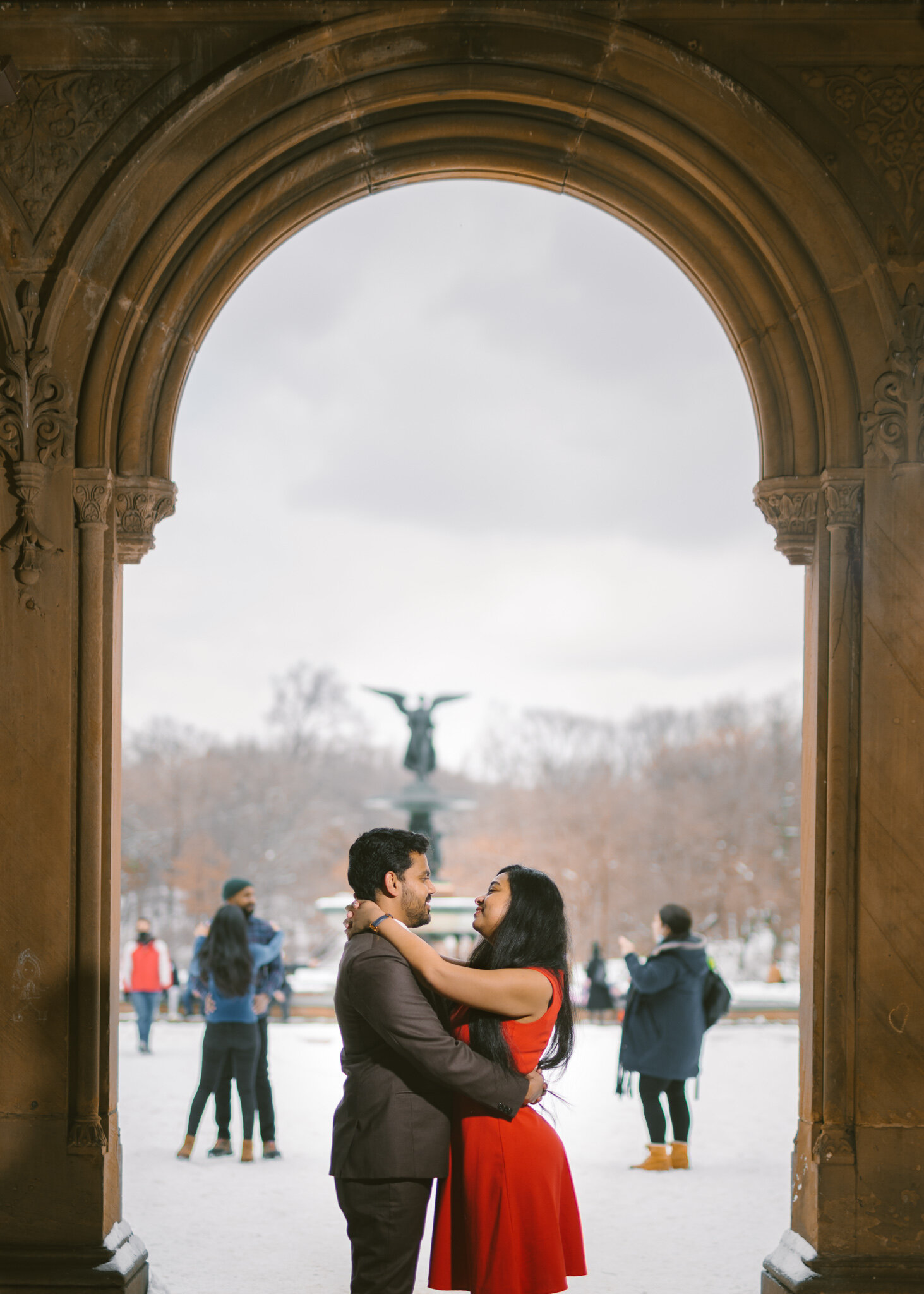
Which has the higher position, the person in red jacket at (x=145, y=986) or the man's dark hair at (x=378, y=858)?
the man's dark hair at (x=378, y=858)

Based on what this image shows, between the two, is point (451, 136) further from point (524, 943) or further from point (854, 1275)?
point (854, 1275)

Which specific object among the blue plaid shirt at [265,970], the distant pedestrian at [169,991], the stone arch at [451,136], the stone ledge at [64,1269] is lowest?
the distant pedestrian at [169,991]

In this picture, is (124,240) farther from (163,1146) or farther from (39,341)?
(163,1146)

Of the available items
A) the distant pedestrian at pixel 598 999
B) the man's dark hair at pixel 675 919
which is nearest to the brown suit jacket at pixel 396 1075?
the man's dark hair at pixel 675 919

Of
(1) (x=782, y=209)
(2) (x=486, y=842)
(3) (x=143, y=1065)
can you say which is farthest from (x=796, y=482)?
(2) (x=486, y=842)

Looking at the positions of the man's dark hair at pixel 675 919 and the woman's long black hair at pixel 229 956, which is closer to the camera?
the woman's long black hair at pixel 229 956

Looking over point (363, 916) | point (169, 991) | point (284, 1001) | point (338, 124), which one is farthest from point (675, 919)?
point (169, 991)

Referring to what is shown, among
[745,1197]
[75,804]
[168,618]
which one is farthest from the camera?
[168,618]

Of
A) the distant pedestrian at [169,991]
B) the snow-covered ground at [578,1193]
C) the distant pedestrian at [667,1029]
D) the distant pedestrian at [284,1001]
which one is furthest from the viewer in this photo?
the distant pedestrian at [284,1001]

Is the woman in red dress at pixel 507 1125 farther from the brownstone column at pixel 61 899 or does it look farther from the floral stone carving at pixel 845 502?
the floral stone carving at pixel 845 502

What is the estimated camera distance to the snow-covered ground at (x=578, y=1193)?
4.36 metres

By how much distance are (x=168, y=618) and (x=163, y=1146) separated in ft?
103

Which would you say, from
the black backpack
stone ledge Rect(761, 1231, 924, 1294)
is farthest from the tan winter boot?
stone ledge Rect(761, 1231, 924, 1294)

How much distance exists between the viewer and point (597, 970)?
1265 cm
